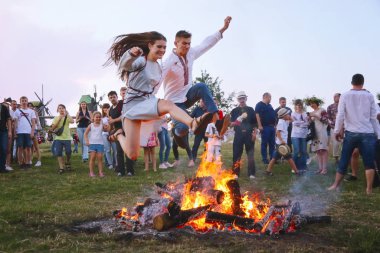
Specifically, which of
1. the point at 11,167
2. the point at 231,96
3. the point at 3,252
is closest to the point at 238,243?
the point at 3,252

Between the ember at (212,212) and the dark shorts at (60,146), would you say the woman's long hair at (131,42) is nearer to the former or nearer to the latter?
the ember at (212,212)

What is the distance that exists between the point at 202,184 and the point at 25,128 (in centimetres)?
790

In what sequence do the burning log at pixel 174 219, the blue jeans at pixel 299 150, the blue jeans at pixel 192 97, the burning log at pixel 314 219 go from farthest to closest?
the blue jeans at pixel 299 150 → the blue jeans at pixel 192 97 → the burning log at pixel 314 219 → the burning log at pixel 174 219

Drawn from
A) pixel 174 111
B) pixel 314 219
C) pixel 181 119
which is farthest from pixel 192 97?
pixel 314 219

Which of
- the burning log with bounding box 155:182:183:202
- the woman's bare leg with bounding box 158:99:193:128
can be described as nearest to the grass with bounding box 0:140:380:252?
the burning log with bounding box 155:182:183:202

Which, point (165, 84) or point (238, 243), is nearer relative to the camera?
point (238, 243)

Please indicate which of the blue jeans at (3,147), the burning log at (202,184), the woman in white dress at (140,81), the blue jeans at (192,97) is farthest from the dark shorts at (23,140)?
the burning log at (202,184)

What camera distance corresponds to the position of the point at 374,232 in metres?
4.93

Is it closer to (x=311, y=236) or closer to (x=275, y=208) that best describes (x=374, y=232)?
(x=311, y=236)

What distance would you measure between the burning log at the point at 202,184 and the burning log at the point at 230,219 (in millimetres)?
735

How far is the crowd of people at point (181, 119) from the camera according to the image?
558cm

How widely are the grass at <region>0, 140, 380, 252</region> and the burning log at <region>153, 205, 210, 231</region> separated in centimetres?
33

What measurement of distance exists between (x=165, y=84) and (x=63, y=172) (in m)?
6.45

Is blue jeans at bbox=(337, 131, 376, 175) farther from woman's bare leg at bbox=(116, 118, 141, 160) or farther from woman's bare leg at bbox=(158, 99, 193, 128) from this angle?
woman's bare leg at bbox=(116, 118, 141, 160)
